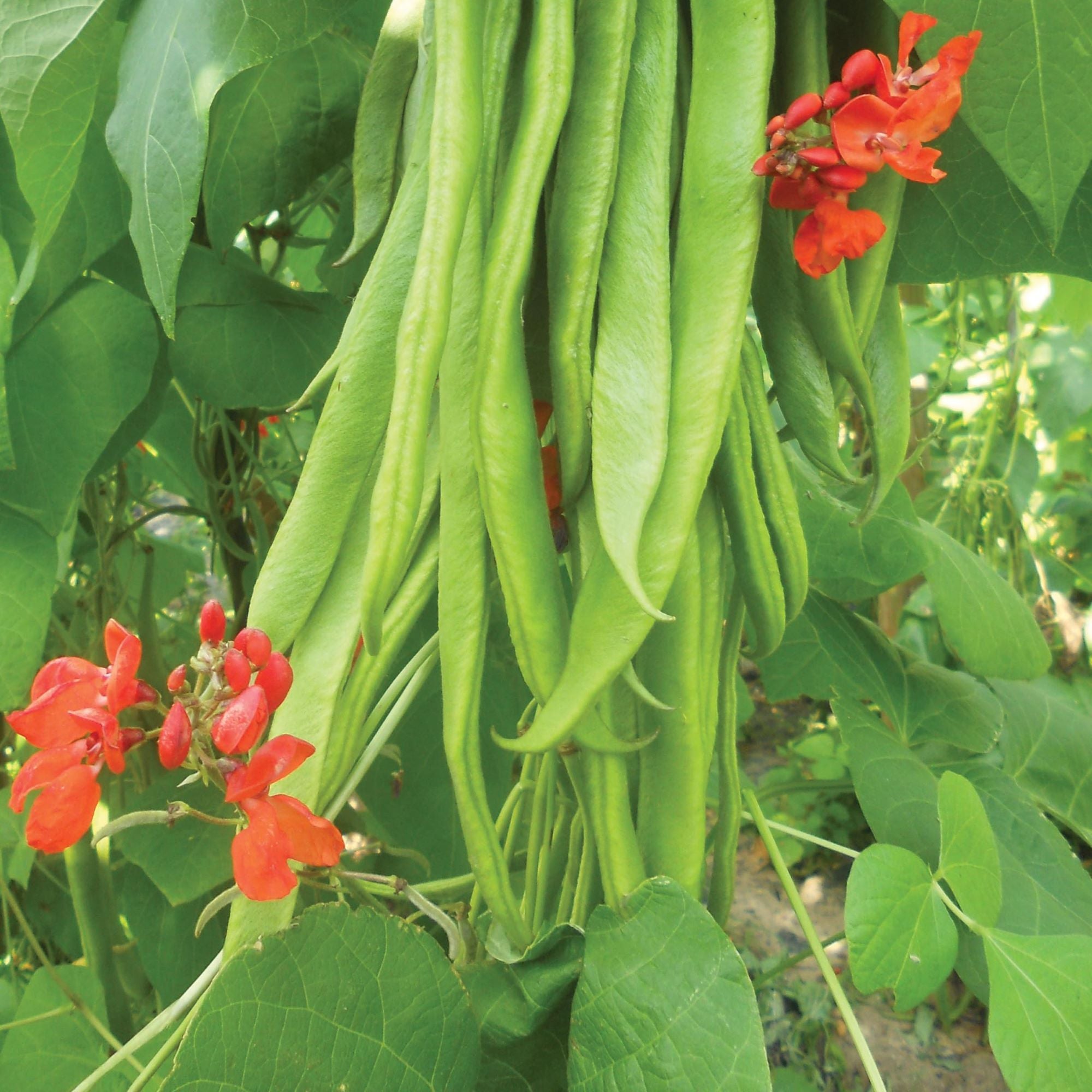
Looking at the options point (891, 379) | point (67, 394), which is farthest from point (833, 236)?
point (67, 394)

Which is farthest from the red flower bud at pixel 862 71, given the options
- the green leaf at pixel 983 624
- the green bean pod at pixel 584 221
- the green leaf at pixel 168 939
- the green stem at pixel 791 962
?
the green leaf at pixel 168 939

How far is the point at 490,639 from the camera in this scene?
0.99 metres

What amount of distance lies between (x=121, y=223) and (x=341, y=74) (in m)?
0.20

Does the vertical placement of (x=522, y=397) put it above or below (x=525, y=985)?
above

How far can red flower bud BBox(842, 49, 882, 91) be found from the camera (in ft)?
1.47

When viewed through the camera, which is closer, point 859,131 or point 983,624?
point 859,131

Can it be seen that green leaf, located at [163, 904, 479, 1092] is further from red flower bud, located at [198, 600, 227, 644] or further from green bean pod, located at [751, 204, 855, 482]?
green bean pod, located at [751, 204, 855, 482]

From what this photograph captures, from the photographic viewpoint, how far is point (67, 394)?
749 millimetres

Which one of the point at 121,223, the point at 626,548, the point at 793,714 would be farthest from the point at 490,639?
the point at 793,714

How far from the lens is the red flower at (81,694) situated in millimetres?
449

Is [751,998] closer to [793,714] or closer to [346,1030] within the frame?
[346,1030]

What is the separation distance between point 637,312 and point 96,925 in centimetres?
87

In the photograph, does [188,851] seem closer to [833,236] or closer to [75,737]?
[75,737]

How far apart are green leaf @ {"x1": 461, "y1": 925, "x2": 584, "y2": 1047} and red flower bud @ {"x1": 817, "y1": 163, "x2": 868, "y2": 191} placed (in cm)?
38
